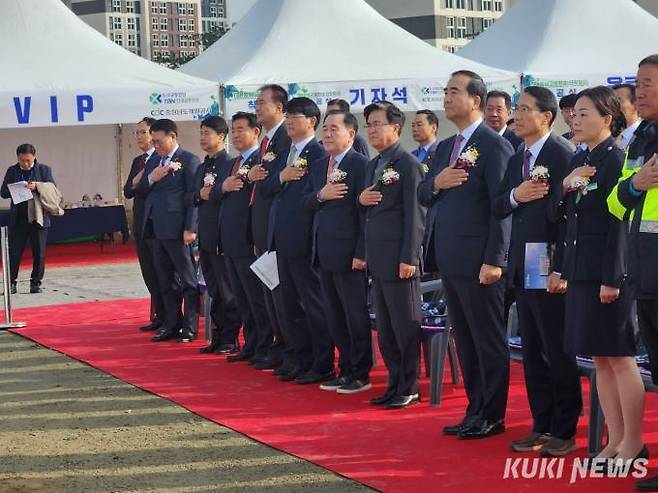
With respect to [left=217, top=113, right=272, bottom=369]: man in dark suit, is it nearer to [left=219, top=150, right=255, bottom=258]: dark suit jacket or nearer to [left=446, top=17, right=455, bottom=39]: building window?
[left=219, top=150, right=255, bottom=258]: dark suit jacket

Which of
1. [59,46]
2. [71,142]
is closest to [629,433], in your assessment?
[59,46]

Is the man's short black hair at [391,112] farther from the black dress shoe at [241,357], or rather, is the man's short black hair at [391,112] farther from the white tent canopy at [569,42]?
the white tent canopy at [569,42]

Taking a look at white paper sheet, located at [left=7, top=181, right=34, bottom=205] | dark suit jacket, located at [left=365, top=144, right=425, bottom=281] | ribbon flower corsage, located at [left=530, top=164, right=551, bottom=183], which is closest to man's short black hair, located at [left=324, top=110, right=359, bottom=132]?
dark suit jacket, located at [left=365, top=144, right=425, bottom=281]

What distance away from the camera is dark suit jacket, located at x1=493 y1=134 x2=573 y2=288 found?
18.4ft

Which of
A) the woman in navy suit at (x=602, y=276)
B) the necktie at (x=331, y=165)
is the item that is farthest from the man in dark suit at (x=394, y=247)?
the woman in navy suit at (x=602, y=276)

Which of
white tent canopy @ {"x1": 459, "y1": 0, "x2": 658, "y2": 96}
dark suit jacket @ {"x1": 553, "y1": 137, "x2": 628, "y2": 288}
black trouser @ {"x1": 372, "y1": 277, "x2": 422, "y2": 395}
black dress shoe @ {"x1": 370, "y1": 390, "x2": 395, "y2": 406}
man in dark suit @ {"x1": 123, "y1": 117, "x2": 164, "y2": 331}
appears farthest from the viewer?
white tent canopy @ {"x1": 459, "y1": 0, "x2": 658, "y2": 96}

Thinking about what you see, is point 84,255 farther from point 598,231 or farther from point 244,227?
point 598,231

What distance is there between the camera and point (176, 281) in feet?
33.6

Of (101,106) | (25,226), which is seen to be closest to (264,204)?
(25,226)

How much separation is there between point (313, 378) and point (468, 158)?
241 centimetres

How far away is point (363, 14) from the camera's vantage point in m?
19.2

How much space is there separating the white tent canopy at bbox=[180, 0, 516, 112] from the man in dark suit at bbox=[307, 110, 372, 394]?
9.44 m

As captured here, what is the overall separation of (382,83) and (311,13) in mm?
2506

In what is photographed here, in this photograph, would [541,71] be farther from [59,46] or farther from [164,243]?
[164,243]
